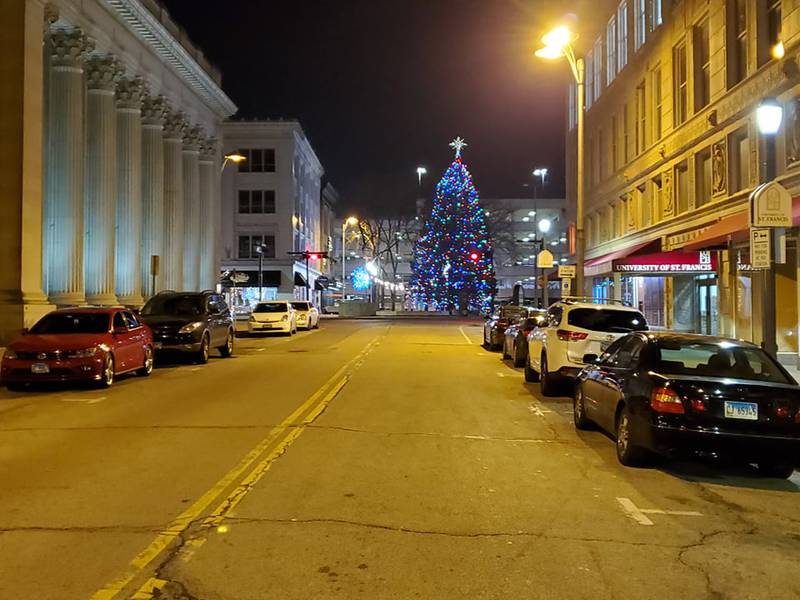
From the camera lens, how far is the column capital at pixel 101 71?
3138 cm

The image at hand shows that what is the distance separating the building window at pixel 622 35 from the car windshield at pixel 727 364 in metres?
27.2

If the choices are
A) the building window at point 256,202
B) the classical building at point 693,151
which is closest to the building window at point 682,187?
the classical building at point 693,151

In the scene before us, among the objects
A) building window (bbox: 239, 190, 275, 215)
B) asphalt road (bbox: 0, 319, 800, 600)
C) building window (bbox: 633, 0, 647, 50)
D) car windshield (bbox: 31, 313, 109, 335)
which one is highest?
building window (bbox: 633, 0, 647, 50)

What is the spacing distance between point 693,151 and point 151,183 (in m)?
26.5

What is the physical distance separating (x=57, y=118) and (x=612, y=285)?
25.2 metres

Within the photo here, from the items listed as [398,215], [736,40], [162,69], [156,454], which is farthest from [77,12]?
[398,215]

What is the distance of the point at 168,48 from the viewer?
1442 inches

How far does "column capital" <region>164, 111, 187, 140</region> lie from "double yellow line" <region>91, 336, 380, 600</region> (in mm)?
32194

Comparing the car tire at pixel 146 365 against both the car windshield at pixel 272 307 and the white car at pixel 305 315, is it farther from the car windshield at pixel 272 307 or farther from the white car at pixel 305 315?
the white car at pixel 305 315

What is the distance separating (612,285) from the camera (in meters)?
35.4

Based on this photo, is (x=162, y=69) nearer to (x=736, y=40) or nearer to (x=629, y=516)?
(x=736, y=40)

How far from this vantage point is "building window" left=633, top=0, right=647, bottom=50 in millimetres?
29922

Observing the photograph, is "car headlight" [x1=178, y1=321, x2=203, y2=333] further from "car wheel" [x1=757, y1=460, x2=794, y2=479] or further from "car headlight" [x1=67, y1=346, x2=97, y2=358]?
"car wheel" [x1=757, y1=460, x2=794, y2=479]

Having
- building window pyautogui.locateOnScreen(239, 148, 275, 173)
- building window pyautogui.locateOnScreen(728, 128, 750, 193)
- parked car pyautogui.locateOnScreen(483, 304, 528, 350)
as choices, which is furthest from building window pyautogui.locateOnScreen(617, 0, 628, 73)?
building window pyautogui.locateOnScreen(239, 148, 275, 173)
